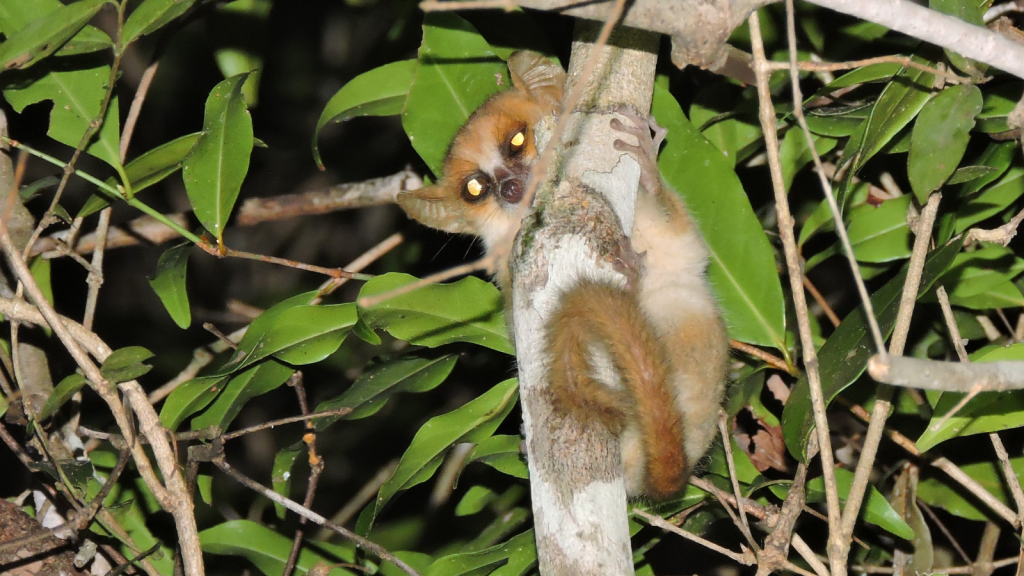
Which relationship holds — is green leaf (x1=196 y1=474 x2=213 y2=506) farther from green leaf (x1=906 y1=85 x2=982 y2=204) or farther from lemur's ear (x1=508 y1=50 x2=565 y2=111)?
green leaf (x1=906 y1=85 x2=982 y2=204)

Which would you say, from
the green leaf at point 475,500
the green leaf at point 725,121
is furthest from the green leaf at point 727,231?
the green leaf at point 475,500

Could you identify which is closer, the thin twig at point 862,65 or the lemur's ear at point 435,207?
the thin twig at point 862,65

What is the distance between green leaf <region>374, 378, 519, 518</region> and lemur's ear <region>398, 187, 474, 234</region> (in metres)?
0.95

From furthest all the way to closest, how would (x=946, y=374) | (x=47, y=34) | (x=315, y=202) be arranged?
(x=315, y=202), (x=47, y=34), (x=946, y=374)

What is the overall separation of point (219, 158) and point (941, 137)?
1.99 metres

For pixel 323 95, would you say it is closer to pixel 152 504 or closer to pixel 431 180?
pixel 431 180

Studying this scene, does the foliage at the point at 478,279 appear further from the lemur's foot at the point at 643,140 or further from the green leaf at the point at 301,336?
the lemur's foot at the point at 643,140

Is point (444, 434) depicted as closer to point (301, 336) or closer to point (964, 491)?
point (301, 336)

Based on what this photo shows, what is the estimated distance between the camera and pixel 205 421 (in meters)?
2.67

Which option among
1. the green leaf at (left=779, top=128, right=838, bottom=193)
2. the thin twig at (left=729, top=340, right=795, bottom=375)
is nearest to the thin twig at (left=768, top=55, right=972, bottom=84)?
the green leaf at (left=779, top=128, right=838, bottom=193)

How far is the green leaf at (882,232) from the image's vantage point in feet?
9.02

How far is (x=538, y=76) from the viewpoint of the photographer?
9.89 feet

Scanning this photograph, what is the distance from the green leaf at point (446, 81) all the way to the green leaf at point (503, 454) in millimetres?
992

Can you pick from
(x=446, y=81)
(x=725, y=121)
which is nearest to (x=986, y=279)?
(x=725, y=121)
